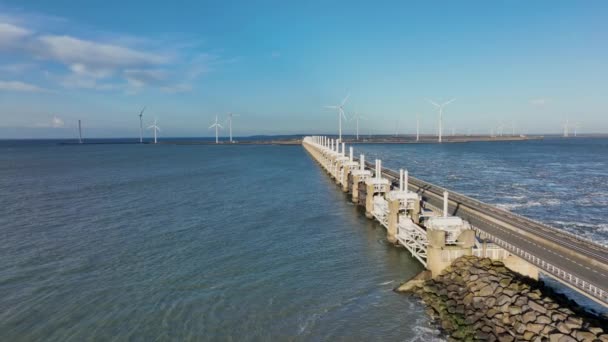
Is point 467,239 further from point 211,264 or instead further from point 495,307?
point 211,264

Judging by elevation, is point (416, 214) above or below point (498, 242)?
above

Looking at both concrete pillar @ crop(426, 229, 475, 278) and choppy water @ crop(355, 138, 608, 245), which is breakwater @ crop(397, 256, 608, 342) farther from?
choppy water @ crop(355, 138, 608, 245)

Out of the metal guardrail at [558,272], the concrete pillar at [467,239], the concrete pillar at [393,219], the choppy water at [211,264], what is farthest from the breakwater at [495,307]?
the concrete pillar at [393,219]

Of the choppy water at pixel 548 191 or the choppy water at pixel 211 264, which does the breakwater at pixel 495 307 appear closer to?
the choppy water at pixel 211 264

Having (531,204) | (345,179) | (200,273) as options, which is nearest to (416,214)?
(200,273)

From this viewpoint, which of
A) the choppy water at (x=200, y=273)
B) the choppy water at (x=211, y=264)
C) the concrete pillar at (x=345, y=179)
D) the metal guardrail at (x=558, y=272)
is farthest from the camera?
the concrete pillar at (x=345, y=179)

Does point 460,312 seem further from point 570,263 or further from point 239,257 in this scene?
point 239,257

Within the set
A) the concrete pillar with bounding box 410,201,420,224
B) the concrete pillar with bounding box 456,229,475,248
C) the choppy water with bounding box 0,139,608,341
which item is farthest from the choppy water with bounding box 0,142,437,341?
the concrete pillar with bounding box 456,229,475,248

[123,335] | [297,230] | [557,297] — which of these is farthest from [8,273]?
[557,297]
